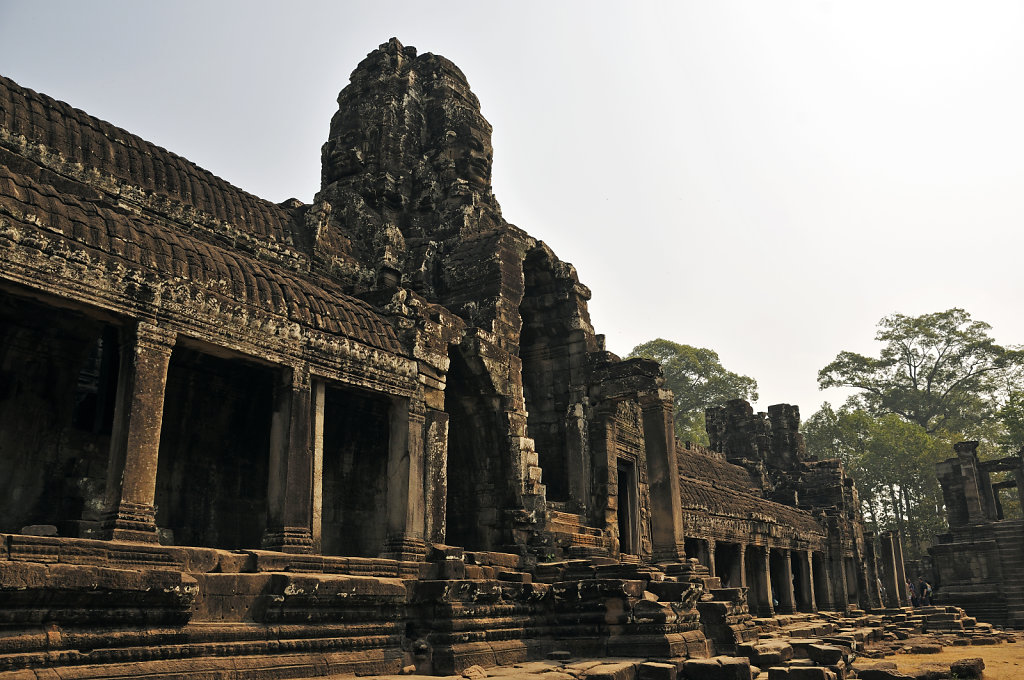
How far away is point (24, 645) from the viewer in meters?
4.85

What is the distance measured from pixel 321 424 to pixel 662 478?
7636mm

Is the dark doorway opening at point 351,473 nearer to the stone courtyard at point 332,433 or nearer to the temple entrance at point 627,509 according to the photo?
the stone courtyard at point 332,433

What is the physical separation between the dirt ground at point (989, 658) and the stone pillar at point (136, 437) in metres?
8.68

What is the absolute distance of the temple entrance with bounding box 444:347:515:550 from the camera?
12.4 metres

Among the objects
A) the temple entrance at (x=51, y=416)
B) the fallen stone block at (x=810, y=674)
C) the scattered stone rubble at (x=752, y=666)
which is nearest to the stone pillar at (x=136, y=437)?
the temple entrance at (x=51, y=416)

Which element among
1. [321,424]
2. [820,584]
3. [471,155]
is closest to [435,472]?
[321,424]

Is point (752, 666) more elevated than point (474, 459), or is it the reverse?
point (474, 459)

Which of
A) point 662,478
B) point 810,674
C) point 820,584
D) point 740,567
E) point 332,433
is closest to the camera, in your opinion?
point 810,674

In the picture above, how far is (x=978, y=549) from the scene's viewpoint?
96.2 feet

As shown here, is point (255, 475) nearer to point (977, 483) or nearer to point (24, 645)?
point (24, 645)

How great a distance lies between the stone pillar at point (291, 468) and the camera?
8086mm

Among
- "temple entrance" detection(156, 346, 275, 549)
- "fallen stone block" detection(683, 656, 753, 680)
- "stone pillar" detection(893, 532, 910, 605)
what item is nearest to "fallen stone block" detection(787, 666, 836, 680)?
"fallen stone block" detection(683, 656, 753, 680)

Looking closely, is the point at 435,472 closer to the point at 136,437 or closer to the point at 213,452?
the point at 213,452

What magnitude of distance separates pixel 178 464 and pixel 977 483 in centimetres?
3233
